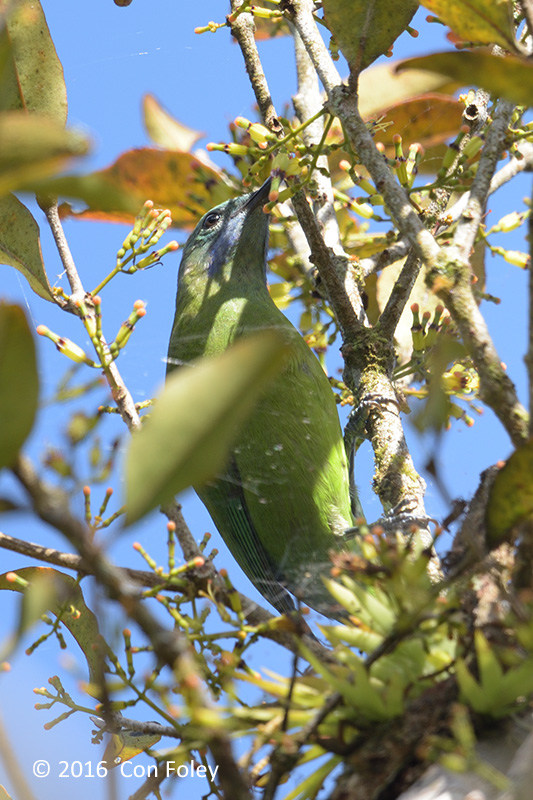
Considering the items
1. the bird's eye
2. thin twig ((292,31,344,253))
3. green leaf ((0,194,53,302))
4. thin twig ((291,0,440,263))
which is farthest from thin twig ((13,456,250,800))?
the bird's eye

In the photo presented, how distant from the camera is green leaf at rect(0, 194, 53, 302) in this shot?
2.35 metres

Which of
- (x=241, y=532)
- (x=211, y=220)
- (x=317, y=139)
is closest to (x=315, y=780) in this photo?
(x=241, y=532)

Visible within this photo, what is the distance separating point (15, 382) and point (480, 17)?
1.03m

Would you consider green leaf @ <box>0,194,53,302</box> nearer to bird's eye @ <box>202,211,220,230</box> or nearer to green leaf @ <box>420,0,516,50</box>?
green leaf @ <box>420,0,516,50</box>

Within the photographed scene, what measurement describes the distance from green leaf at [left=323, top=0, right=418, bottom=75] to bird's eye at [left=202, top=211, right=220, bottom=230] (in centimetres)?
218

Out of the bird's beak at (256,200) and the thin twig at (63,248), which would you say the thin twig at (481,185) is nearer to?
the thin twig at (63,248)

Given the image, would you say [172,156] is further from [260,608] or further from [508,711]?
[508,711]

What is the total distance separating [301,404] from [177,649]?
236cm

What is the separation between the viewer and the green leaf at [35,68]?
218 cm

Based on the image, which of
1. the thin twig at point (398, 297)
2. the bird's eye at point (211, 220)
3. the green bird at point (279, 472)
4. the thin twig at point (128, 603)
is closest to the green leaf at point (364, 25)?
the thin twig at point (398, 297)

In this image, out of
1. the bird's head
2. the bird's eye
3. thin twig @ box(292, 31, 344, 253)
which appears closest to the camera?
thin twig @ box(292, 31, 344, 253)

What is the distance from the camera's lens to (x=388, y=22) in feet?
6.31

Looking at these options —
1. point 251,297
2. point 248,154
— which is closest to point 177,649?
point 248,154

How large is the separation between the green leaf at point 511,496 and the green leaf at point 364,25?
114 cm
